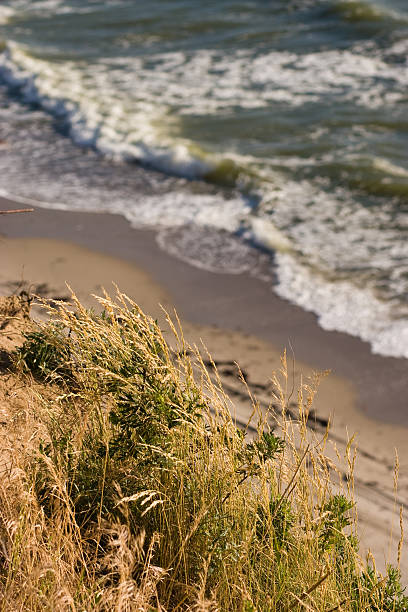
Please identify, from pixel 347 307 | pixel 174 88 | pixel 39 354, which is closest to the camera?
pixel 39 354

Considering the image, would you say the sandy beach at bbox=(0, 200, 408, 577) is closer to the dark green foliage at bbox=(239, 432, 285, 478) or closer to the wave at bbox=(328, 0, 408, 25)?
the dark green foliage at bbox=(239, 432, 285, 478)

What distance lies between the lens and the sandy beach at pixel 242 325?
5.48 m

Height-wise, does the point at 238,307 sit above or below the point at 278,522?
below

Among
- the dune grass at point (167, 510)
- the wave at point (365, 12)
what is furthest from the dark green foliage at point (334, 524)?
the wave at point (365, 12)

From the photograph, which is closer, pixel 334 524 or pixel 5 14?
pixel 334 524

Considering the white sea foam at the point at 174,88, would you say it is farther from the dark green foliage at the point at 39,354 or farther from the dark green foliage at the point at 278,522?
the dark green foliage at the point at 278,522

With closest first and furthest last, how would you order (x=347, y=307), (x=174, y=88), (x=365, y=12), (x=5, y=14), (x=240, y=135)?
(x=347, y=307)
(x=240, y=135)
(x=174, y=88)
(x=365, y=12)
(x=5, y=14)

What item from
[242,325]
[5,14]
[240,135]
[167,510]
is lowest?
[242,325]

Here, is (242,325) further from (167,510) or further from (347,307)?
(167,510)

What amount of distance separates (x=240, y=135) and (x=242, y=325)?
5.86 metres

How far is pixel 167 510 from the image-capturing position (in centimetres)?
330

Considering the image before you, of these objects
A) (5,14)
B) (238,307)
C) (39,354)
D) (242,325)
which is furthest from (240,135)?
(5,14)

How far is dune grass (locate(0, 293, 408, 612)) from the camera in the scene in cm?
292

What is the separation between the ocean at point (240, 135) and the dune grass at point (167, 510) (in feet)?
12.6
